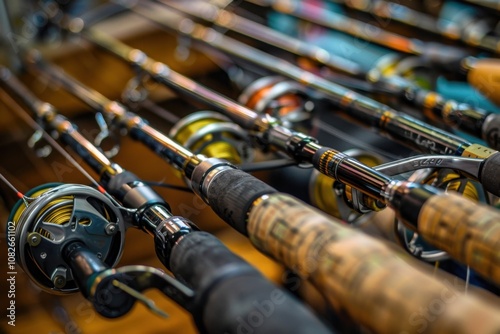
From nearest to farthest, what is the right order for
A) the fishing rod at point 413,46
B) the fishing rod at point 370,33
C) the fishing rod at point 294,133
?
the fishing rod at point 294,133
the fishing rod at point 413,46
the fishing rod at point 370,33

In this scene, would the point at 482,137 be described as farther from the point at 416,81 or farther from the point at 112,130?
the point at 112,130

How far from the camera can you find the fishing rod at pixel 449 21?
1340 millimetres

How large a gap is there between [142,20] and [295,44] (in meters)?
0.51

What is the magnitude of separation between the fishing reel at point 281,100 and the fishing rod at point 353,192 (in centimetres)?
24

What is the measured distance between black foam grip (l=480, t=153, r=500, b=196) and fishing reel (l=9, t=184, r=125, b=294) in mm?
439

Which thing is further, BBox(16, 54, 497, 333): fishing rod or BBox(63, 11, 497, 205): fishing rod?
BBox(63, 11, 497, 205): fishing rod

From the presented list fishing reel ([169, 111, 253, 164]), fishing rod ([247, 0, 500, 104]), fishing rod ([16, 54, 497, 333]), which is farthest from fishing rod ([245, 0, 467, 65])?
fishing rod ([16, 54, 497, 333])

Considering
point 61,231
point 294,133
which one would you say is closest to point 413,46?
point 294,133

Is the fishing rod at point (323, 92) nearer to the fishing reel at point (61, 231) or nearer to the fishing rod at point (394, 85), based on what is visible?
the fishing rod at point (394, 85)

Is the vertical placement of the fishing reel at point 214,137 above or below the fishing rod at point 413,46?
below

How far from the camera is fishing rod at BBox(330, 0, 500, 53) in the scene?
1340mm

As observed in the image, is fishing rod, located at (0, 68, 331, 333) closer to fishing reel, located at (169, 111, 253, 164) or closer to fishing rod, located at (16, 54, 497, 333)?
fishing rod, located at (16, 54, 497, 333)

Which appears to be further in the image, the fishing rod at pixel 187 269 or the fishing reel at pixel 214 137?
the fishing reel at pixel 214 137

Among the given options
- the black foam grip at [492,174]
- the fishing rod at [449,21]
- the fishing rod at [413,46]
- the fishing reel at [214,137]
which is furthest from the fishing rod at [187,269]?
the fishing rod at [449,21]
